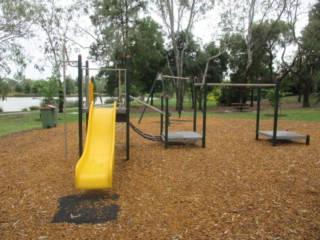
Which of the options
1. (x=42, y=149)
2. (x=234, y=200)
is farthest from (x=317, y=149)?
(x=42, y=149)

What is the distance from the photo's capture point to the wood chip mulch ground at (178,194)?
3119 millimetres

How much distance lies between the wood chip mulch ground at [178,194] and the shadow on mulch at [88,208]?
0.03 metres

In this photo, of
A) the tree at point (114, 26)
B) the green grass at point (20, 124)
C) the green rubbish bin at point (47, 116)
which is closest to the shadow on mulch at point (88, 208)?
the green grass at point (20, 124)

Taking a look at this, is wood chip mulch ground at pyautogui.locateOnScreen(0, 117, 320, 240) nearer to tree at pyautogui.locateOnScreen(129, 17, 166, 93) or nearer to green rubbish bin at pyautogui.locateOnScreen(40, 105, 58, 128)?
green rubbish bin at pyautogui.locateOnScreen(40, 105, 58, 128)

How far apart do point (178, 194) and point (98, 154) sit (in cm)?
158

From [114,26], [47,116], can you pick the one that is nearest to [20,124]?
[47,116]

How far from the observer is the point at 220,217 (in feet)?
11.1

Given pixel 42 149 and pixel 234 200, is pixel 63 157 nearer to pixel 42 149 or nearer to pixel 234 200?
pixel 42 149

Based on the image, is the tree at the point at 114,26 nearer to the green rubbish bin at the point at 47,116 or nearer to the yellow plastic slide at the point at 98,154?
the green rubbish bin at the point at 47,116

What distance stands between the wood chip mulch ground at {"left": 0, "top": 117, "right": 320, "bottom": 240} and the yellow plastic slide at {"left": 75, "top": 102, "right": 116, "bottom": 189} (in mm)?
244

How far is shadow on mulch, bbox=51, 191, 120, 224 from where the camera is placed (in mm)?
3406

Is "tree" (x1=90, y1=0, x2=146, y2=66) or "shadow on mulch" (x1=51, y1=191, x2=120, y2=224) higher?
"tree" (x1=90, y1=0, x2=146, y2=66)

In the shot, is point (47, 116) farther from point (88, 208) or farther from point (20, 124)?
point (88, 208)

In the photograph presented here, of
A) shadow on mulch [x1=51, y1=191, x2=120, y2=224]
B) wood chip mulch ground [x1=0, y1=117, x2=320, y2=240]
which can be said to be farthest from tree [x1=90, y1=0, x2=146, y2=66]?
shadow on mulch [x1=51, y1=191, x2=120, y2=224]
